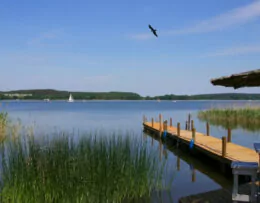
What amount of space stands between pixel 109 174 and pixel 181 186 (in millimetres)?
3734

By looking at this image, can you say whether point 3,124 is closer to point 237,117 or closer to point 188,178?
point 188,178

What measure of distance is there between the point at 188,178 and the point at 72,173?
5765 millimetres

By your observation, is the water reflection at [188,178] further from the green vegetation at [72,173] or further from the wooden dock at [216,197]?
the wooden dock at [216,197]

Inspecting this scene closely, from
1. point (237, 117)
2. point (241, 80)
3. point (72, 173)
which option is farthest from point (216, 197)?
point (237, 117)

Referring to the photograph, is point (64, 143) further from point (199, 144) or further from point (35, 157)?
point (199, 144)

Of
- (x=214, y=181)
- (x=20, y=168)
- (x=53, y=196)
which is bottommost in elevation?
(x=214, y=181)

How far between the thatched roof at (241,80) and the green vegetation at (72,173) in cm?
319

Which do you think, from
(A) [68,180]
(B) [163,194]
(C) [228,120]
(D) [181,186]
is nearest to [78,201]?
(A) [68,180]

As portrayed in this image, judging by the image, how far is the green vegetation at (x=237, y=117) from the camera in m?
28.1

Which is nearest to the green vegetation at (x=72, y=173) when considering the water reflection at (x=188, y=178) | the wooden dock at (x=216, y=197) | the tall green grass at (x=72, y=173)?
the tall green grass at (x=72, y=173)

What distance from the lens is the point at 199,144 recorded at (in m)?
14.6

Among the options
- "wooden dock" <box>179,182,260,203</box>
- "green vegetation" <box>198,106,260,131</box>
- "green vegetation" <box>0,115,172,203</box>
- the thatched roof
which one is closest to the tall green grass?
"green vegetation" <box>0,115,172,203</box>

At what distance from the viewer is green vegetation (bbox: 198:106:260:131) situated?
28062 millimetres

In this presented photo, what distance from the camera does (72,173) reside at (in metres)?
7.19
